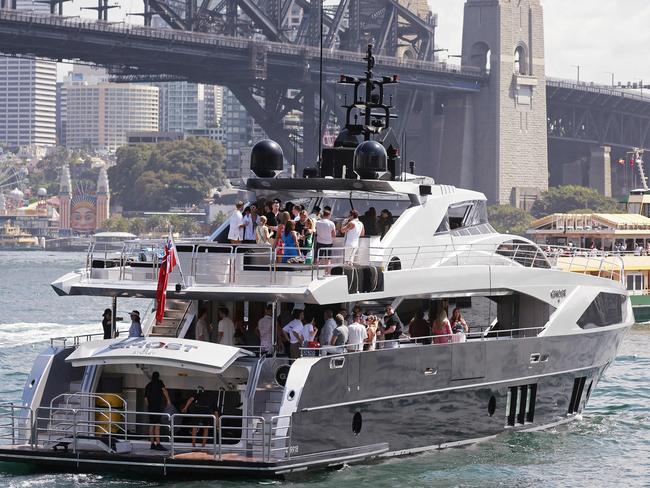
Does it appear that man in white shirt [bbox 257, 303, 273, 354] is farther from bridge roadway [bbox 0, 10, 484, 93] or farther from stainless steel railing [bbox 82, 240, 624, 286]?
bridge roadway [bbox 0, 10, 484, 93]

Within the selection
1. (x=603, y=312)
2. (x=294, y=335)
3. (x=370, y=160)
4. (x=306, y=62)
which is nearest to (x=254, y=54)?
(x=306, y=62)

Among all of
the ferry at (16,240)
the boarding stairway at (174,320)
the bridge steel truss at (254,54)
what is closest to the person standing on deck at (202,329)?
the boarding stairway at (174,320)

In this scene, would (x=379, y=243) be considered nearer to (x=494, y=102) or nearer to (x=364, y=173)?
(x=364, y=173)

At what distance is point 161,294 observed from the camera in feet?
60.8

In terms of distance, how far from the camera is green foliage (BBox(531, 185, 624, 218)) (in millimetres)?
130500

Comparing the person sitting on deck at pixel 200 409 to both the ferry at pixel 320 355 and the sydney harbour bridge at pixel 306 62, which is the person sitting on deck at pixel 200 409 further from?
the sydney harbour bridge at pixel 306 62

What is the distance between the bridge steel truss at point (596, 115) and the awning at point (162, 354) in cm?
12248

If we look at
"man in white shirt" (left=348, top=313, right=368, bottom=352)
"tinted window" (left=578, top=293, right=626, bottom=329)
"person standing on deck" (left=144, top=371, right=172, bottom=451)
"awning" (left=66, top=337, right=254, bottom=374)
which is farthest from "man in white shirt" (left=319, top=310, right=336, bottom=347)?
"tinted window" (left=578, top=293, right=626, bottom=329)

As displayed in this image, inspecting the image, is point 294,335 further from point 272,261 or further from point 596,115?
point 596,115

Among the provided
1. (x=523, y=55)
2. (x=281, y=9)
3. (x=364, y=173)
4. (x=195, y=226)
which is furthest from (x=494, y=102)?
(x=364, y=173)

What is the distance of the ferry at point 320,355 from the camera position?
18.2 metres

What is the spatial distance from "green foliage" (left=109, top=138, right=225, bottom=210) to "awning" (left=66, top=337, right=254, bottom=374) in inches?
6049

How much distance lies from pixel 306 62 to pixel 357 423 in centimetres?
9440

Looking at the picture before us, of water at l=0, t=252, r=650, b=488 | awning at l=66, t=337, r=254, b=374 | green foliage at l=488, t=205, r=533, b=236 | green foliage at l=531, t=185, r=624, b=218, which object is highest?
green foliage at l=531, t=185, r=624, b=218
